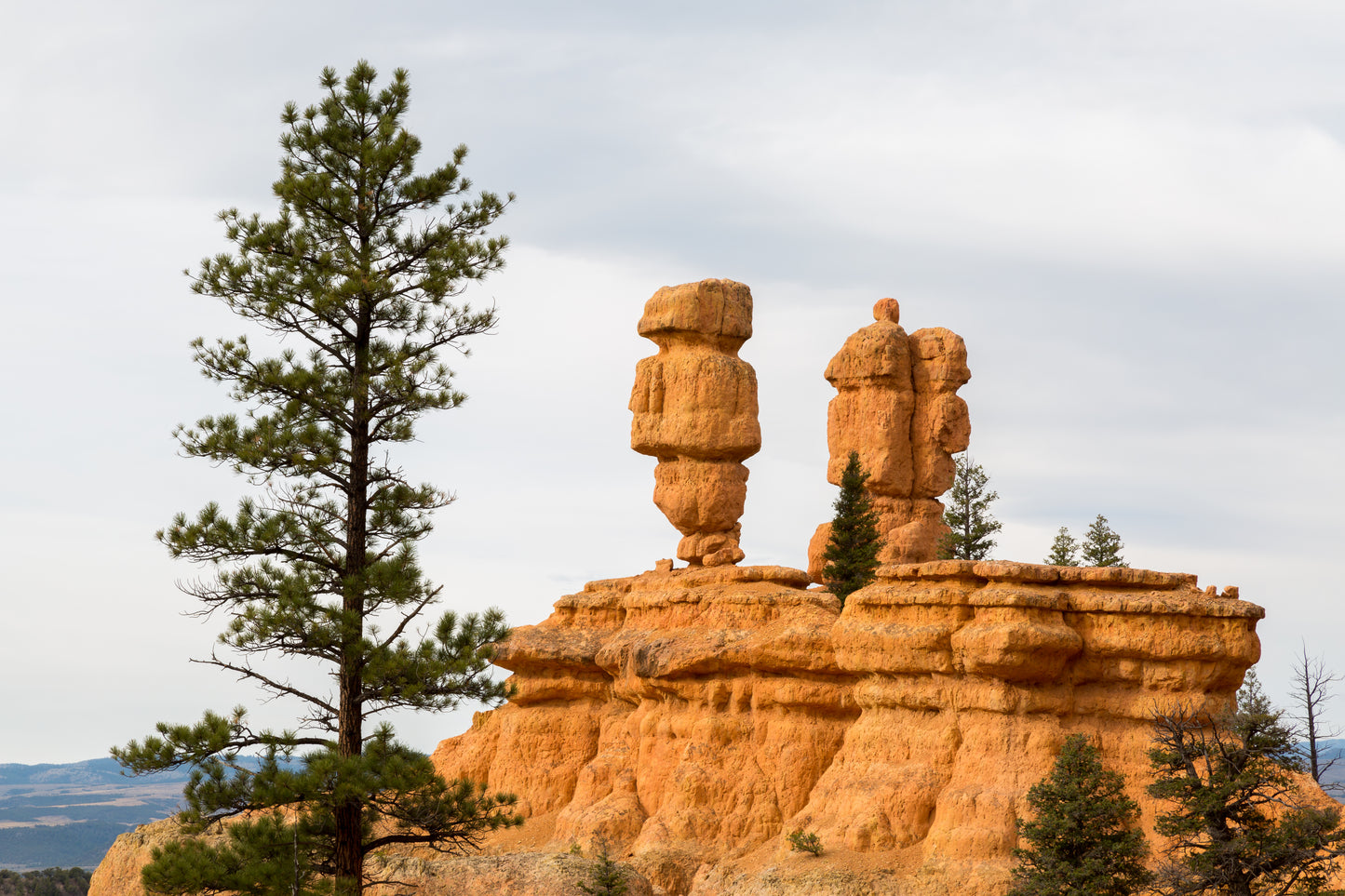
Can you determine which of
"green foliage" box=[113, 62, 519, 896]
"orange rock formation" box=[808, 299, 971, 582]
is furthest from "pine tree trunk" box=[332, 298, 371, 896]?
"orange rock formation" box=[808, 299, 971, 582]

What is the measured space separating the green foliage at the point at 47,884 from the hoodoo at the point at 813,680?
115 ft

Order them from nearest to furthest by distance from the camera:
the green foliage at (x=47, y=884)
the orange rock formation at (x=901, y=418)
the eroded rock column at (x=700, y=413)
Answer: the eroded rock column at (x=700, y=413) → the orange rock formation at (x=901, y=418) → the green foliage at (x=47, y=884)

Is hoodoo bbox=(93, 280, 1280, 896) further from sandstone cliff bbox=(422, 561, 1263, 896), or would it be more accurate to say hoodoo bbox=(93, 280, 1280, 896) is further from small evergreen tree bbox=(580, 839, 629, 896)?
small evergreen tree bbox=(580, 839, 629, 896)

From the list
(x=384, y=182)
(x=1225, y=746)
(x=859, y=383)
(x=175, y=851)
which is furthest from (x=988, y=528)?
(x=175, y=851)

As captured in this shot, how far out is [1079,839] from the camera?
29.9m

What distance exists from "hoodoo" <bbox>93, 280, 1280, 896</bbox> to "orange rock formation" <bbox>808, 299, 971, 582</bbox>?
84 mm

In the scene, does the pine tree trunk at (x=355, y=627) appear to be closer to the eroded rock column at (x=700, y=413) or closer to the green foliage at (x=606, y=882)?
the green foliage at (x=606, y=882)

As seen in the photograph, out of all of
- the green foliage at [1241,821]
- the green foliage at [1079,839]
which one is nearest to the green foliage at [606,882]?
the green foliage at [1079,839]

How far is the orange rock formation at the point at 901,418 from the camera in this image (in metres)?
49.0

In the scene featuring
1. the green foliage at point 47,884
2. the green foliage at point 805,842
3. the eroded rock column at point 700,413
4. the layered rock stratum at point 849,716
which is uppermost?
the eroded rock column at point 700,413

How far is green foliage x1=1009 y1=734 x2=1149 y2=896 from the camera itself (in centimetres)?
2933

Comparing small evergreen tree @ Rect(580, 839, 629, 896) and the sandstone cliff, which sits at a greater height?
the sandstone cliff

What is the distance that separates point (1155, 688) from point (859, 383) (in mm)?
18274

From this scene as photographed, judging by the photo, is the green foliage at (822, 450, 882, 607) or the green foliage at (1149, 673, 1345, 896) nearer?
the green foliage at (1149, 673, 1345, 896)
